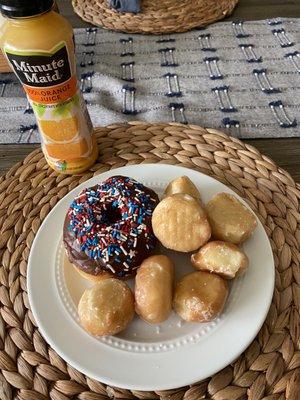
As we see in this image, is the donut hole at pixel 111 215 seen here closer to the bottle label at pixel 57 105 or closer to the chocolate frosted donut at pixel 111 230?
the chocolate frosted donut at pixel 111 230

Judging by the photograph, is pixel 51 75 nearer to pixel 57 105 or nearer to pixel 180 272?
pixel 57 105

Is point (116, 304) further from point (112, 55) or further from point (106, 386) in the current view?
point (112, 55)

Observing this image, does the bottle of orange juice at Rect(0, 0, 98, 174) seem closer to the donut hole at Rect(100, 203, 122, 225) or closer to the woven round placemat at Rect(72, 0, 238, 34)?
the donut hole at Rect(100, 203, 122, 225)

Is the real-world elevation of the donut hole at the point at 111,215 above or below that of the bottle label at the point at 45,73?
below

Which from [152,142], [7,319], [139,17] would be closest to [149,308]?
[7,319]

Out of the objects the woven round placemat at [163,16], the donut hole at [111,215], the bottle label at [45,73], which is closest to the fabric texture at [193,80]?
the woven round placemat at [163,16]
